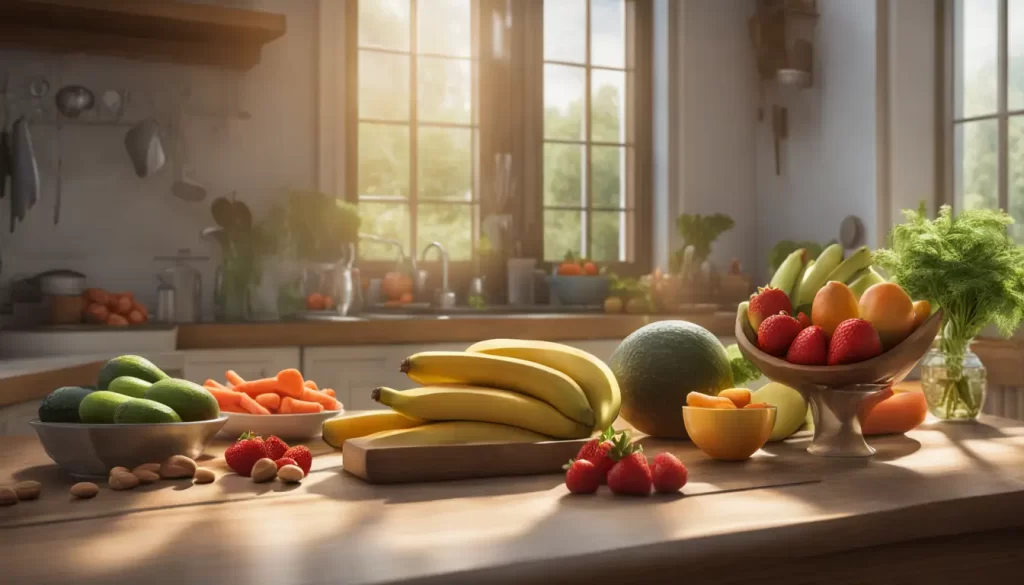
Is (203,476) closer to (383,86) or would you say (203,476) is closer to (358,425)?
(358,425)

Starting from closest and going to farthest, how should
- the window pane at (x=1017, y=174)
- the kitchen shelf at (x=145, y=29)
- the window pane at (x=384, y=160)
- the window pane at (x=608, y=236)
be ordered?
the kitchen shelf at (x=145, y=29) < the window pane at (x=1017, y=174) < the window pane at (x=384, y=160) < the window pane at (x=608, y=236)

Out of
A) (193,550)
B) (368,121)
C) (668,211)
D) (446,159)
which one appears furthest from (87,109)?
(193,550)

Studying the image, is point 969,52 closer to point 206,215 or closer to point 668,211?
point 668,211

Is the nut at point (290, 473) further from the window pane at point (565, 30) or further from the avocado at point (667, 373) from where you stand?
the window pane at point (565, 30)

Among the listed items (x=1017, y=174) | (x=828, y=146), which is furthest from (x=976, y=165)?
(x=828, y=146)

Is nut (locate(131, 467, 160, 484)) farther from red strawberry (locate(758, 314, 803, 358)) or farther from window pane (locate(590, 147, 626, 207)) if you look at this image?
window pane (locate(590, 147, 626, 207))

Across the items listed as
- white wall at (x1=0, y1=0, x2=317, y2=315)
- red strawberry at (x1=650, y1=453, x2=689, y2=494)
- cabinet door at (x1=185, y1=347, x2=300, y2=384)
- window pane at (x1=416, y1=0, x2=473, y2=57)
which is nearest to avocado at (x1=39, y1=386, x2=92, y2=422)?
red strawberry at (x1=650, y1=453, x2=689, y2=494)

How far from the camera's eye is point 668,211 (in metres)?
4.70

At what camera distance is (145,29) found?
3408 mm

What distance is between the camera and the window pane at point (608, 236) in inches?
185

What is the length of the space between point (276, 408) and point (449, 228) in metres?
3.08

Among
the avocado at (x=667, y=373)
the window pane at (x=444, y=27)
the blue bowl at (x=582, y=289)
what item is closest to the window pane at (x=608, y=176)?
the blue bowl at (x=582, y=289)

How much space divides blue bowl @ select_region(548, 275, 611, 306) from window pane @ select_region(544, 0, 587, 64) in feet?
3.48

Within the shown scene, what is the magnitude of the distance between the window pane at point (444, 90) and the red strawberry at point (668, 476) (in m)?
3.50
